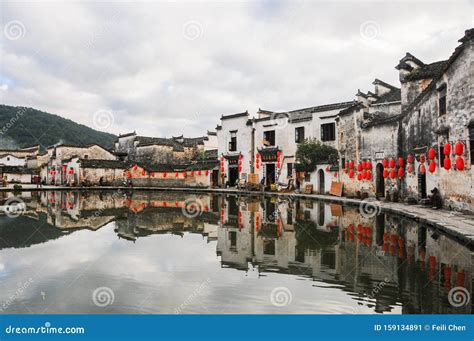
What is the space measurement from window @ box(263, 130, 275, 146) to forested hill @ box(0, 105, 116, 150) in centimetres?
4207

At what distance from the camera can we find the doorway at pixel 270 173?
3058 cm

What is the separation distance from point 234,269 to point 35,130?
218 feet

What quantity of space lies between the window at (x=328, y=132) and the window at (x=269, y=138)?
4913 mm

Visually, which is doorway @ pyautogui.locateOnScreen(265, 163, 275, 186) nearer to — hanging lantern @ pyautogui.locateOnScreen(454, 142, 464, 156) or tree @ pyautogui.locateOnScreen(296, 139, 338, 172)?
tree @ pyautogui.locateOnScreen(296, 139, 338, 172)

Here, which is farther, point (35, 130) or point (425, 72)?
point (35, 130)

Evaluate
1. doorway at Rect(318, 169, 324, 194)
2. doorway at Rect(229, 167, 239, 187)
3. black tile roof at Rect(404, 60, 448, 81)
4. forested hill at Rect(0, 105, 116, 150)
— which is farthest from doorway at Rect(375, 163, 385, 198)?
forested hill at Rect(0, 105, 116, 150)

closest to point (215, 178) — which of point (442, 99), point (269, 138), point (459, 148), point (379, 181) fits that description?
point (269, 138)

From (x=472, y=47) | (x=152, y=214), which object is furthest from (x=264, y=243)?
(x=472, y=47)

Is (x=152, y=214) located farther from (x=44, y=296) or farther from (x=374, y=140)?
(x=374, y=140)

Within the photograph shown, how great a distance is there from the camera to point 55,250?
7918 mm

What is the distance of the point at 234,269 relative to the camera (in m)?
6.40

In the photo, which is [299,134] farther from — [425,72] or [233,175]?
[425,72]

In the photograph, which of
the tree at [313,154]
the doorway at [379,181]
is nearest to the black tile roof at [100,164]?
the tree at [313,154]

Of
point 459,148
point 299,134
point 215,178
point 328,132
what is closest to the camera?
point 459,148
